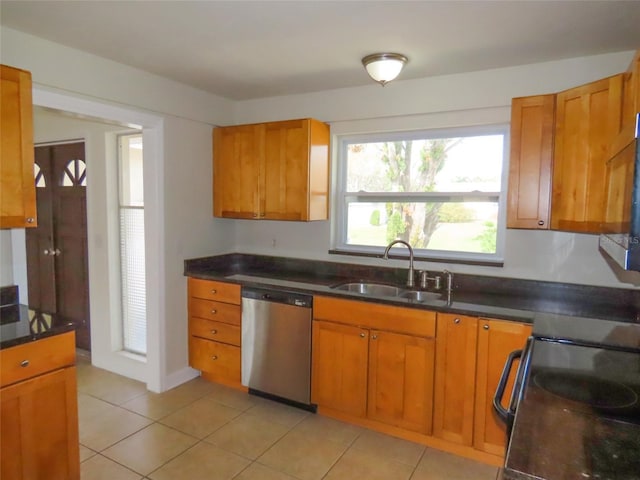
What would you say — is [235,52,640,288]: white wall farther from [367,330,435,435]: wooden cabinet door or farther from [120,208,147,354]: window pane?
[120,208,147,354]: window pane

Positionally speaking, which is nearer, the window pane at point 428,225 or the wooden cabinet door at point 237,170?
the window pane at point 428,225

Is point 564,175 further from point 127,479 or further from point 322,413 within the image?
point 127,479

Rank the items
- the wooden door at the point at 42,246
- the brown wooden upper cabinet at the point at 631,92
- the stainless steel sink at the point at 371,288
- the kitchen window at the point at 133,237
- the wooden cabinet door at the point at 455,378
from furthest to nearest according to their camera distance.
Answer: the wooden door at the point at 42,246 < the kitchen window at the point at 133,237 < the stainless steel sink at the point at 371,288 < the wooden cabinet door at the point at 455,378 < the brown wooden upper cabinet at the point at 631,92

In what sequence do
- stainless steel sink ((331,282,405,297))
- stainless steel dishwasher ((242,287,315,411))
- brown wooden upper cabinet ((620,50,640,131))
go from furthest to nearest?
stainless steel sink ((331,282,405,297)) < stainless steel dishwasher ((242,287,315,411)) < brown wooden upper cabinet ((620,50,640,131))

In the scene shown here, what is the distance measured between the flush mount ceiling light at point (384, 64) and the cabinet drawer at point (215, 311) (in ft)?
6.19

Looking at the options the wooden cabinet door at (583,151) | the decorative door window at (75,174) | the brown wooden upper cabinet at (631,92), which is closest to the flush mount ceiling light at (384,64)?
the wooden cabinet door at (583,151)

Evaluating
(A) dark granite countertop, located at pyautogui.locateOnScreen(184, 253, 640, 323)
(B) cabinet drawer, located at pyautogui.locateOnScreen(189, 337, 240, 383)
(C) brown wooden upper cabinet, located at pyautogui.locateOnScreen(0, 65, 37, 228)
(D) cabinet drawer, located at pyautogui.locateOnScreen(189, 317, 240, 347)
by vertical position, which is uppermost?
(C) brown wooden upper cabinet, located at pyautogui.locateOnScreen(0, 65, 37, 228)

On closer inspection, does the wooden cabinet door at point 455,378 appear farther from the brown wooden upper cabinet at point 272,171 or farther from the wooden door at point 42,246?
the wooden door at point 42,246

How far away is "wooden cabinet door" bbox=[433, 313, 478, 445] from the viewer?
2416 mm

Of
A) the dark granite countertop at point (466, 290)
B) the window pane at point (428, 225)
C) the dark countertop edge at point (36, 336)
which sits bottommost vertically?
the dark countertop edge at point (36, 336)

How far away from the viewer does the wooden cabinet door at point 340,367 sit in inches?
108

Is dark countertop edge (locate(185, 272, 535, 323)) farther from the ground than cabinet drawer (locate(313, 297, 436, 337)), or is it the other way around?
dark countertop edge (locate(185, 272, 535, 323))

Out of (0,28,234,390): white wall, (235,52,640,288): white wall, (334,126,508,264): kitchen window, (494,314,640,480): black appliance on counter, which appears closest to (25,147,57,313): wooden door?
(0,28,234,390): white wall

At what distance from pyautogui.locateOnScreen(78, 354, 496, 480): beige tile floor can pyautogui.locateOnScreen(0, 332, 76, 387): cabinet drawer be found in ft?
2.47
